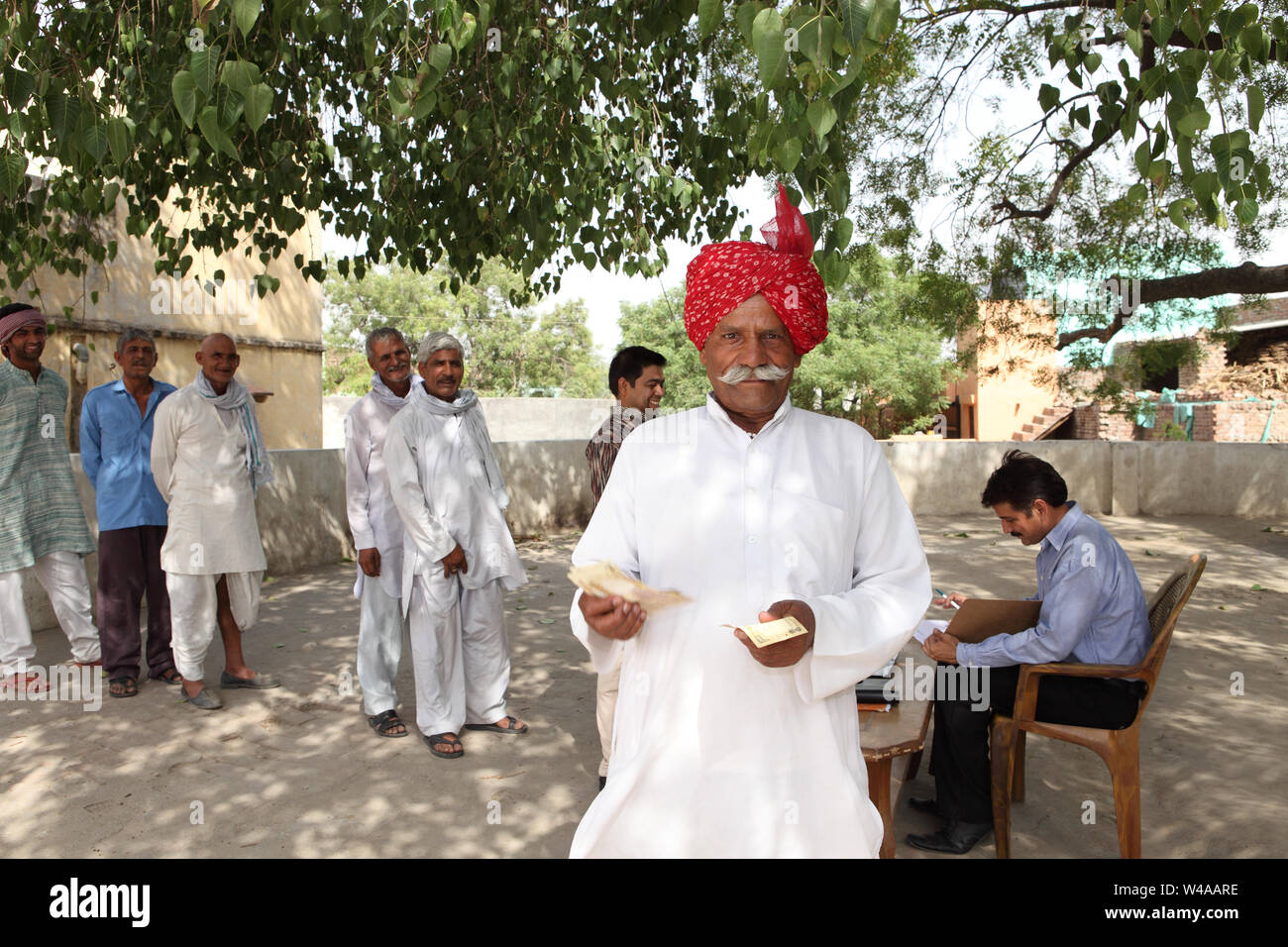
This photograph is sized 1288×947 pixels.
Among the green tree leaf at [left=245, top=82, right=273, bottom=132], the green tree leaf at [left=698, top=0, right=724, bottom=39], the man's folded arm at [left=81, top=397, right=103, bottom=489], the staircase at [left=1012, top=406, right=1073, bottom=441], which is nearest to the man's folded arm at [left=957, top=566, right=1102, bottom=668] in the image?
the green tree leaf at [left=698, top=0, right=724, bottom=39]

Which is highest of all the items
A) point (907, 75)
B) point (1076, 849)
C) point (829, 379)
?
point (907, 75)

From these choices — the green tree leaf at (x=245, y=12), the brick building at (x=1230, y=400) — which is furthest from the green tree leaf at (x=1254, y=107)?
the brick building at (x=1230, y=400)

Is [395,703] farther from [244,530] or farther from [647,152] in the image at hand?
[647,152]

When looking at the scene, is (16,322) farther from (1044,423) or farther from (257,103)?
(1044,423)

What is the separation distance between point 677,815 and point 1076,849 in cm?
226

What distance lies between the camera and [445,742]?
14.9 feet

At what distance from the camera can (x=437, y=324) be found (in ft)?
119

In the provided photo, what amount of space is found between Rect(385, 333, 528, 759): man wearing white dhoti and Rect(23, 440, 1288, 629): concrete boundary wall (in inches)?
212

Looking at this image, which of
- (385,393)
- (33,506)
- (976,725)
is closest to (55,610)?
(33,506)

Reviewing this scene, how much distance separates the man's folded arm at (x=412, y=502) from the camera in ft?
14.9

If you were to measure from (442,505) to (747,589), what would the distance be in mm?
2914

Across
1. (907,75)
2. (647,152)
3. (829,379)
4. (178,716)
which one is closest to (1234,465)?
(907,75)
